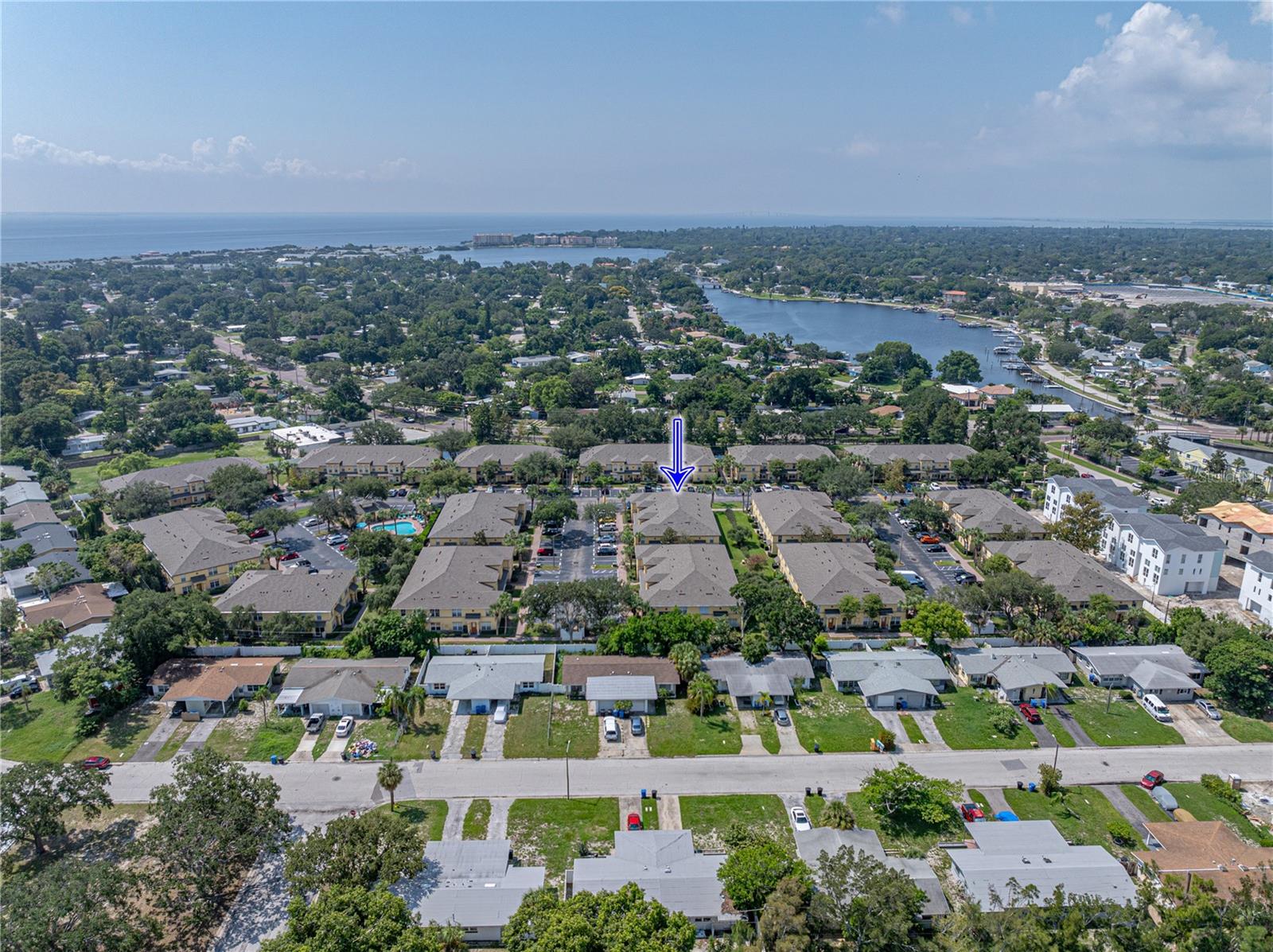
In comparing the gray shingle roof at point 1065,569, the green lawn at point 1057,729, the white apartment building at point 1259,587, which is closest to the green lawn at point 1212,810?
the green lawn at point 1057,729

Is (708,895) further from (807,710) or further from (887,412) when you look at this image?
(887,412)

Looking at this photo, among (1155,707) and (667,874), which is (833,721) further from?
(1155,707)

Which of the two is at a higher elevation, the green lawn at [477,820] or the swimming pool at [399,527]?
the swimming pool at [399,527]

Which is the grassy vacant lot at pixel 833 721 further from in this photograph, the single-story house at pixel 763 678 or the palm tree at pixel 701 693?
the palm tree at pixel 701 693

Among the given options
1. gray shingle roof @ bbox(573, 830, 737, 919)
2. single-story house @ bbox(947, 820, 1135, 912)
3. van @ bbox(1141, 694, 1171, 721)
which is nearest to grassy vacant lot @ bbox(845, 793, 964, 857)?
single-story house @ bbox(947, 820, 1135, 912)

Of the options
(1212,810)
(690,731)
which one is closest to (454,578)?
(690,731)
